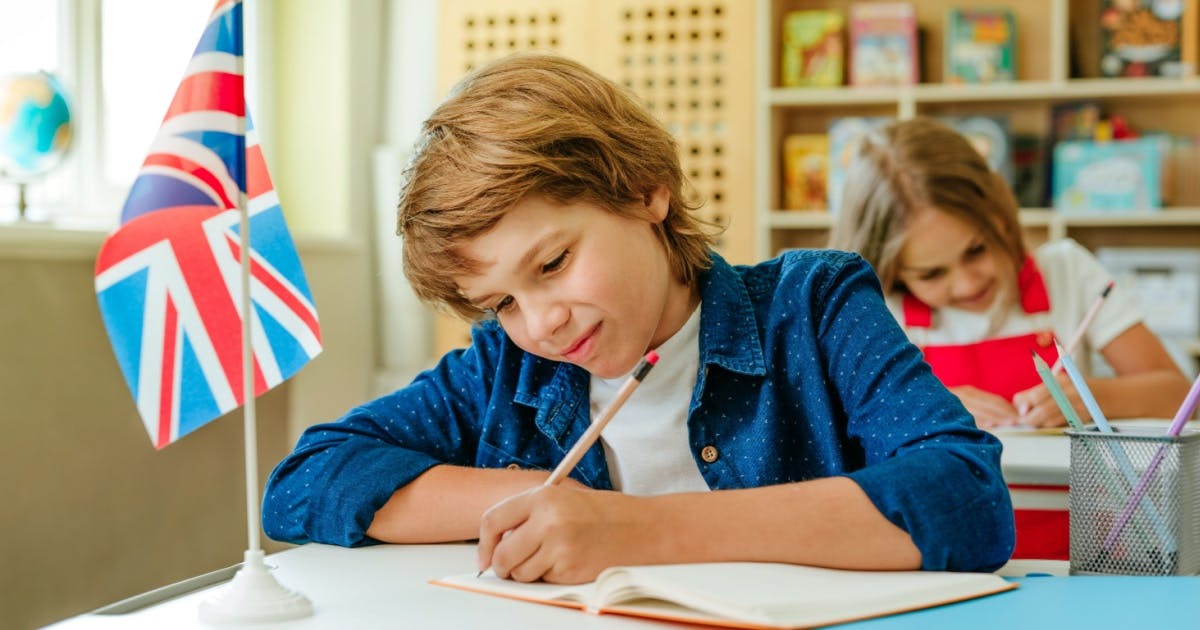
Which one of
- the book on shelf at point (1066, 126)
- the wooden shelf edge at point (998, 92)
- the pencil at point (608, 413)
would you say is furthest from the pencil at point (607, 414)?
the book on shelf at point (1066, 126)

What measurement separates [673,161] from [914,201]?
1.06 meters

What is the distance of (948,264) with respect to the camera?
2.29 metres

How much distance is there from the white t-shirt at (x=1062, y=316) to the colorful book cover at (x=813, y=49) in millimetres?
1190

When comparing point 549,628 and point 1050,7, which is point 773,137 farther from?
point 549,628

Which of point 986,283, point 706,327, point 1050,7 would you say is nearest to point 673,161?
point 706,327

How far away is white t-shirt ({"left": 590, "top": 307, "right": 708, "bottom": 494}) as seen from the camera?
4.13ft

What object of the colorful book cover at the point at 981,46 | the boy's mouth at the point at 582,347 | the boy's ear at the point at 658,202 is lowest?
the boy's mouth at the point at 582,347

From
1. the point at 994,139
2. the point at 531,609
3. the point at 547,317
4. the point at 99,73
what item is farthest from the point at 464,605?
the point at 994,139

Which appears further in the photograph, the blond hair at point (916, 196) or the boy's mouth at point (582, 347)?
the blond hair at point (916, 196)

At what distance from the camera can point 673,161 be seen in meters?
1.30

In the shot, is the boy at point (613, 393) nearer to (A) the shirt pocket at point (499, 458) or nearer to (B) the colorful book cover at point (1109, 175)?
(A) the shirt pocket at point (499, 458)

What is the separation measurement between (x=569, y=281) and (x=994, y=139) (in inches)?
102

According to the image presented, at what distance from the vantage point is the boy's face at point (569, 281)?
109cm

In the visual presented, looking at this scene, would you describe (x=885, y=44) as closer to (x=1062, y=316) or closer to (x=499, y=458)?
(x=1062, y=316)
